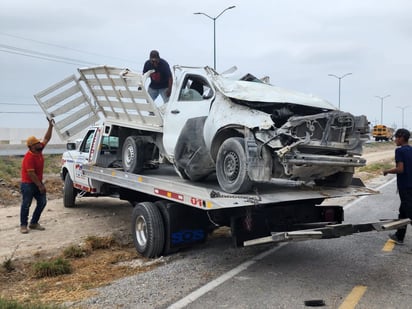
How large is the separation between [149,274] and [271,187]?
211 cm

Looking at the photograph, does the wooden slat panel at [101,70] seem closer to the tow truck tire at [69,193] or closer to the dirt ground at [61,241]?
the dirt ground at [61,241]

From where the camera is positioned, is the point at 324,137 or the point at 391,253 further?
the point at 391,253

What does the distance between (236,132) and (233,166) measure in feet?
2.04

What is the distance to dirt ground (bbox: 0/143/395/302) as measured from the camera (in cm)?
624

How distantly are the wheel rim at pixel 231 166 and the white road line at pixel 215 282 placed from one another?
1.18 metres

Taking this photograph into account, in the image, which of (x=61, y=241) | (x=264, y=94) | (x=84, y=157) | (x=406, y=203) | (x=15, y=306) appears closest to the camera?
(x=15, y=306)

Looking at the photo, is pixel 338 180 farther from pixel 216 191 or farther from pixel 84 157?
pixel 84 157

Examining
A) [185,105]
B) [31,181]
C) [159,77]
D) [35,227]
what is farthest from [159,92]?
[35,227]

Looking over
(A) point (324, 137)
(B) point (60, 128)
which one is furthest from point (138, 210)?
(B) point (60, 128)

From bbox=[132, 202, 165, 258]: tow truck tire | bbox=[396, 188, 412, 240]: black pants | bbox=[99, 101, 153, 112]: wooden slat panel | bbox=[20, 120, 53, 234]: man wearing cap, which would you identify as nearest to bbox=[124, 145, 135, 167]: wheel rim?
bbox=[99, 101, 153, 112]: wooden slat panel

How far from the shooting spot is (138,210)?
759cm

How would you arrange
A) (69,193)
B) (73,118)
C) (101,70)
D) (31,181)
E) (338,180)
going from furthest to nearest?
(69,193) < (73,118) < (31,181) < (101,70) < (338,180)

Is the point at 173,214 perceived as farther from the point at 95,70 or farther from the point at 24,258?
the point at 95,70

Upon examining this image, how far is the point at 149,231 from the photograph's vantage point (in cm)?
718
